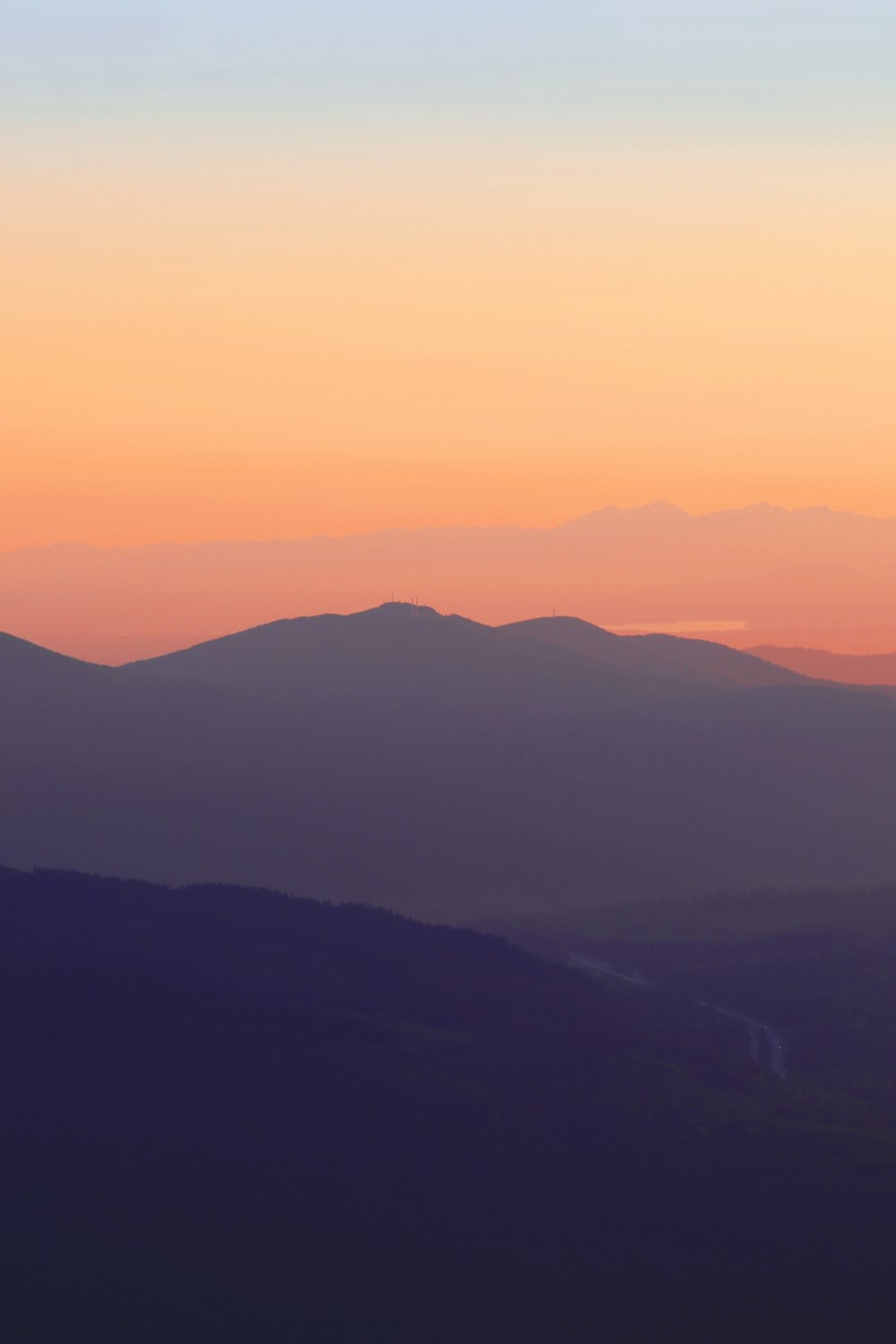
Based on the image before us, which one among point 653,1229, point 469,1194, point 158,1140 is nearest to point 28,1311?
point 158,1140

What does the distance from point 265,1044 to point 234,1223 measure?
44.0 metres

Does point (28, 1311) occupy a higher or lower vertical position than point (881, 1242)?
Result: lower

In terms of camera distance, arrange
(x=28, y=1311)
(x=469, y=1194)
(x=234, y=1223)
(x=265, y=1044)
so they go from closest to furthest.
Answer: (x=28, y=1311) < (x=234, y=1223) < (x=469, y=1194) < (x=265, y=1044)

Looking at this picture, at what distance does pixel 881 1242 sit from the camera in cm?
14838

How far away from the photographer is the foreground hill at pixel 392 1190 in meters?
133

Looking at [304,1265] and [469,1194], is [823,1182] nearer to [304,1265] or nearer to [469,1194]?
[469,1194]

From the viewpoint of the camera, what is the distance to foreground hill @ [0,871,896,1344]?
13275cm

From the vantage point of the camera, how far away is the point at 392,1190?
157m

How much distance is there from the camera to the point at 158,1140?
160 meters

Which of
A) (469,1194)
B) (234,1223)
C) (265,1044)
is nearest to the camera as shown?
(234,1223)

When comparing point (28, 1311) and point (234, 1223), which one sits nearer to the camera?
point (28, 1311)

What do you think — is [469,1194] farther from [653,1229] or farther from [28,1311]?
[28,1311]

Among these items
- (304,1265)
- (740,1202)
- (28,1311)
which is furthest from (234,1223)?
(740,1202)

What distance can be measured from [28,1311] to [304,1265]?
2018 centimetres
